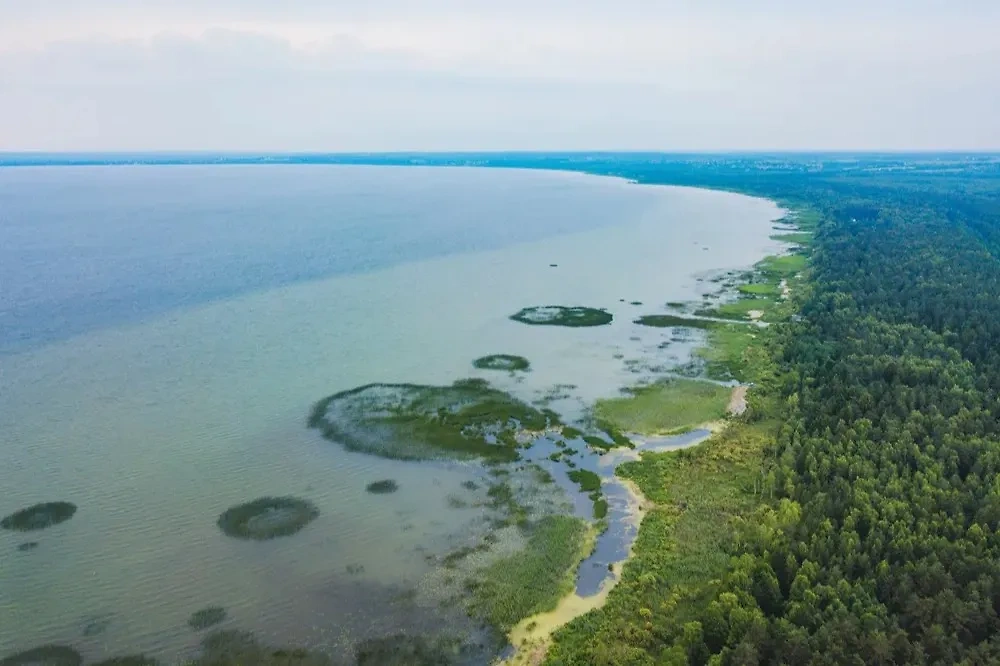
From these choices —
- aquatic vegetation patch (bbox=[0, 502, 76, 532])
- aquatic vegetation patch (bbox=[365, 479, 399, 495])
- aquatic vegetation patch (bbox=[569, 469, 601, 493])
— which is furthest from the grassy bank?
aquatic vegetation patch (bbox=[0, 502, 76, 532])

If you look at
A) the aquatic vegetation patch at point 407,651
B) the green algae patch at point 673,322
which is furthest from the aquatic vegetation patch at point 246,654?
the green algae patch at point 673,322

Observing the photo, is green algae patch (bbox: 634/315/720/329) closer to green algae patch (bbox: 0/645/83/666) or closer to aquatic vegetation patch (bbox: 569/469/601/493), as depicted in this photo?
aquatic vegetation patch (bbox: 569/469/601/493)

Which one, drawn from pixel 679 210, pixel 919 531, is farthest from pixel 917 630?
pixel 679 210

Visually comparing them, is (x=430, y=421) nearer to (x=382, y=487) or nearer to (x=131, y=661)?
(x=382, y=487)

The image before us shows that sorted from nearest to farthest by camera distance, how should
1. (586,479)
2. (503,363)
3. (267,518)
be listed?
(267,518) → (586,479) → (503,363)

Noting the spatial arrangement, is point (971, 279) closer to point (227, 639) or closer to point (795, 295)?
point (795, 295)

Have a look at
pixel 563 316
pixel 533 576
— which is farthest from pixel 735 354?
pixel 533 576
